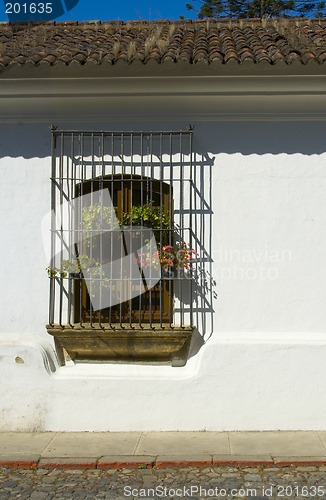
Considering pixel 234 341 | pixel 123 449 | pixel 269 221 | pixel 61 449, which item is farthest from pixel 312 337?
pixel 61 449

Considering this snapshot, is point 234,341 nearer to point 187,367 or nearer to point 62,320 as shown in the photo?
point 187,367

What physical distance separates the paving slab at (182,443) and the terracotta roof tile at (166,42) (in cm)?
362

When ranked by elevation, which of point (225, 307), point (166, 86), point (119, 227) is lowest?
point (225, 307)

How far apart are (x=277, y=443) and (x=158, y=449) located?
3.68 ft

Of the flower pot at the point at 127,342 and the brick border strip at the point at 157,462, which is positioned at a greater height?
the flower pot at the point at 127,342

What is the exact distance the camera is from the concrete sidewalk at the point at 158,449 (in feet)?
18.3

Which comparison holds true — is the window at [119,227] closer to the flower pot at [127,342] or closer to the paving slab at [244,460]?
the flower pot at [127,342]

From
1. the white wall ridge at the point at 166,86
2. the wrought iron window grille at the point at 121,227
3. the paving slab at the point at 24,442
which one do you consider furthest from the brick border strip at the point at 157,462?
the white wall ridge at the point at 166,86

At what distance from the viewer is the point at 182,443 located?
609 cm

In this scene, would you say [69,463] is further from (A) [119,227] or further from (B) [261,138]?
(B) [261,138]

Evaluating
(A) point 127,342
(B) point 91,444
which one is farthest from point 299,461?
(A) point 127,342

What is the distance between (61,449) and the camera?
5980 mm

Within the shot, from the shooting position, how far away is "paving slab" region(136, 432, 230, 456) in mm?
5855

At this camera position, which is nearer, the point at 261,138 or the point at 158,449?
the point at 158,449
